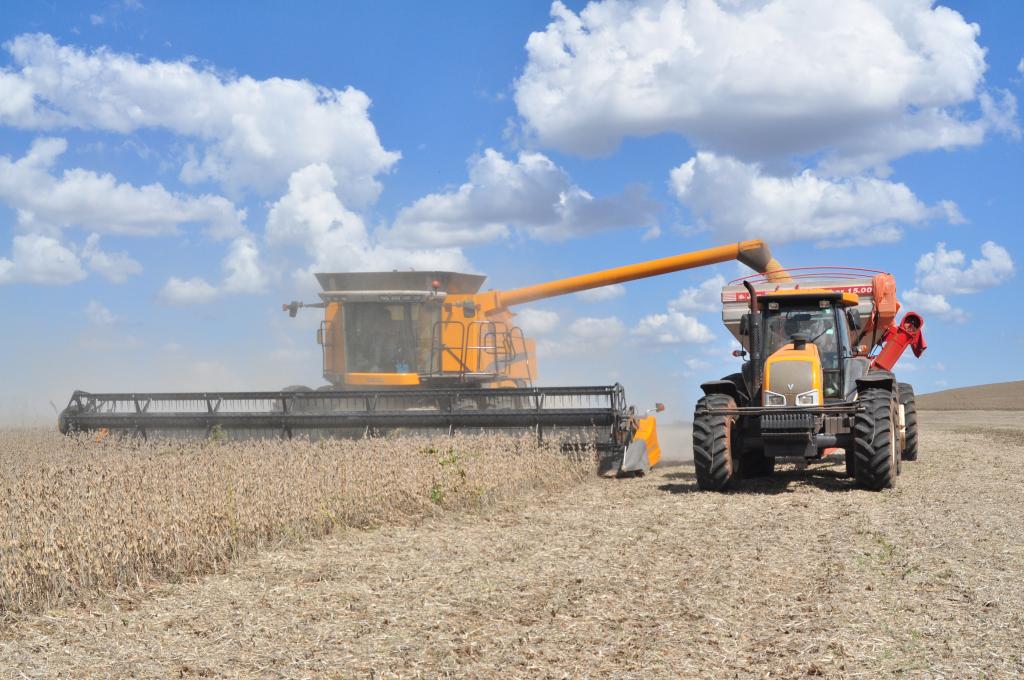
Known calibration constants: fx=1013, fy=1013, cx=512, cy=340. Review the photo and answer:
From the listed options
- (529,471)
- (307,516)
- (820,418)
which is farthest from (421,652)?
(820,418)

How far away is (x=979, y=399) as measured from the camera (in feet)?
116

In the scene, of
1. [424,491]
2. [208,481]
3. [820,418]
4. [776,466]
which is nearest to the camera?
[208,481]

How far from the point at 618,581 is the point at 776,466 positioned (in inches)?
276

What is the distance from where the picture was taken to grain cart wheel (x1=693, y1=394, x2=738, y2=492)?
365 inches

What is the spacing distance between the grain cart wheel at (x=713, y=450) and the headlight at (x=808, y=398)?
2.18ft

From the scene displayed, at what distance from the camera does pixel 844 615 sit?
4.84 metres

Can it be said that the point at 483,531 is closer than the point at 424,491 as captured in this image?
Yes

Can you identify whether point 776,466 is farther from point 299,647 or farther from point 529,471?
point 299,647

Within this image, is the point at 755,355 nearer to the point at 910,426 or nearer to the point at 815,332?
the point at 815,332

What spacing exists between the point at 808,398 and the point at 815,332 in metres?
0.92

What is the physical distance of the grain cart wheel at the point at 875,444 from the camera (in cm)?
918

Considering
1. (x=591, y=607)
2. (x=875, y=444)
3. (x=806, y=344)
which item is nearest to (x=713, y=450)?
(x=875, y=444)

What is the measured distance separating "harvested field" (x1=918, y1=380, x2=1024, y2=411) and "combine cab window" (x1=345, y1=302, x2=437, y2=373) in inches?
901

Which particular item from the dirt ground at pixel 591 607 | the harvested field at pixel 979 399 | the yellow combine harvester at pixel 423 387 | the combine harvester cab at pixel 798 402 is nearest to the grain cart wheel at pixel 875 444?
the combine harvester cab at pixel 798 402
